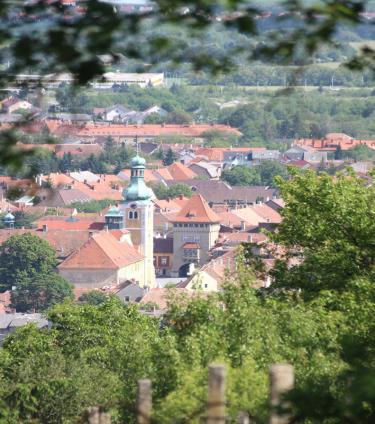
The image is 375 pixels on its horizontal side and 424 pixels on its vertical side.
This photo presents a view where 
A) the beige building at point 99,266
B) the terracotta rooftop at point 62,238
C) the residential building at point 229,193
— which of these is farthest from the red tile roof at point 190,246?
the residential building at point 229,193

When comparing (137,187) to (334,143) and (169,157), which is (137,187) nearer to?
(169,157)

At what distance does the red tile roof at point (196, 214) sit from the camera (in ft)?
331

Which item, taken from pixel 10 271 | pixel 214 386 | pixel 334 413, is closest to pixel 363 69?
pixel 334 413

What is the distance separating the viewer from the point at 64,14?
19.7ft

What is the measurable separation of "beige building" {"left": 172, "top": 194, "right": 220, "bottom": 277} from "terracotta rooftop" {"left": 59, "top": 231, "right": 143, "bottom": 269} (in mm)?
6963

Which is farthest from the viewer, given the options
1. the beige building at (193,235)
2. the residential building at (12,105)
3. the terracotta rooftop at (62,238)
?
the beige building at (193,235)

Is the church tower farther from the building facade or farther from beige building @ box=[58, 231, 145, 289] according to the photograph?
beige building @ box=[58, 231, 145, 289]

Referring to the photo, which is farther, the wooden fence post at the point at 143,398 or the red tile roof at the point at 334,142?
the red tile roof at the point at 334,142

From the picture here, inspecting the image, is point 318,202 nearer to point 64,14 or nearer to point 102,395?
point 102,395

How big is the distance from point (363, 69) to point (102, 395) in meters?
15.6

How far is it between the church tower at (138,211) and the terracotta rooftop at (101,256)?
3699mm

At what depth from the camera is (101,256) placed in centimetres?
8744

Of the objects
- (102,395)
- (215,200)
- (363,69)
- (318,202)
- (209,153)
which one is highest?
(363,69)

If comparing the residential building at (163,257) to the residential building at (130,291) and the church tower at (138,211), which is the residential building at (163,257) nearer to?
the church tower at (138,211)
